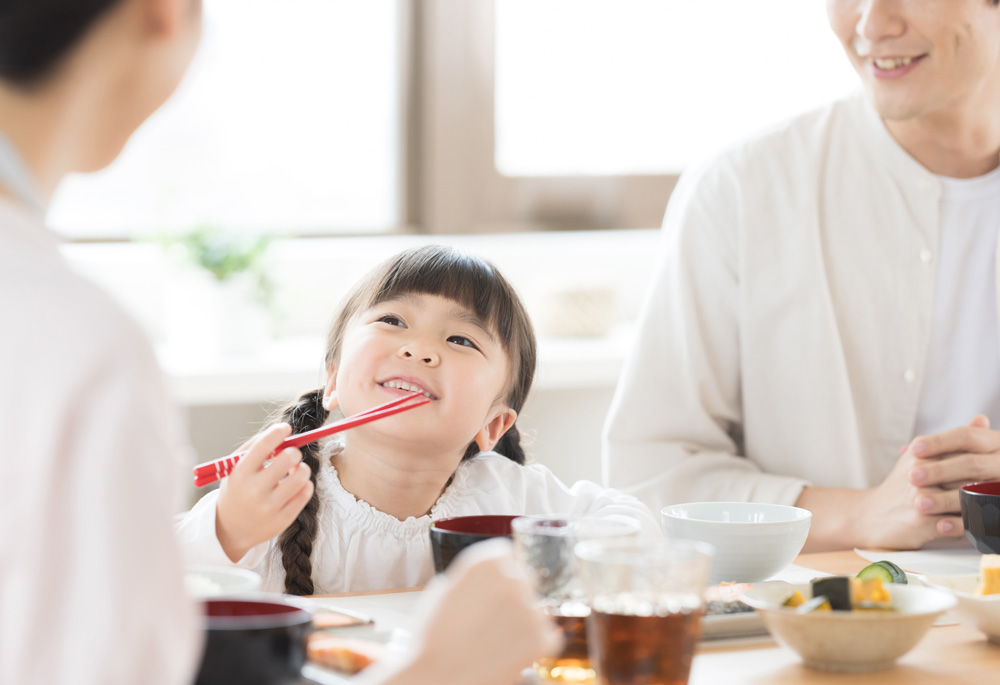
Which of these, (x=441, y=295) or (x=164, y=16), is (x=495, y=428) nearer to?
(x=441, y=295)

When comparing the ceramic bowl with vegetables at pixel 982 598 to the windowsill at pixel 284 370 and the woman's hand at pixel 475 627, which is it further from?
the windowsill at pixel 284 370

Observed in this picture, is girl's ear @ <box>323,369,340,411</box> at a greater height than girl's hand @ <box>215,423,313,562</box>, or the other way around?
girl's ear @ <box>323,369,340,411</box>

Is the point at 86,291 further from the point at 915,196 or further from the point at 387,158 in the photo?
the point at 387,158

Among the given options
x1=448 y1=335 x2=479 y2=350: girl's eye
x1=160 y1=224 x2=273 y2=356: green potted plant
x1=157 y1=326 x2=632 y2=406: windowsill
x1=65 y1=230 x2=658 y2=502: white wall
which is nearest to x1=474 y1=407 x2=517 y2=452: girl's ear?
x1=448 y1=335 x2=479 y2=350: girl's eye

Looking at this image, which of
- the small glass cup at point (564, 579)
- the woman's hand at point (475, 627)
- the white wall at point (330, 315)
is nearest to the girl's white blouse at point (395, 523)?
the small glass cup at point (564, 579)

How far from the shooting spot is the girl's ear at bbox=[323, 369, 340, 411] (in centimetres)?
141

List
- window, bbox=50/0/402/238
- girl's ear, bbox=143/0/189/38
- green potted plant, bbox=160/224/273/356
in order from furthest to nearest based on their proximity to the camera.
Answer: window, bbox=50/0/402/238 < green potted plant, bbox=160/224/273/356 < girl's ear, bbox=143/0/189/38

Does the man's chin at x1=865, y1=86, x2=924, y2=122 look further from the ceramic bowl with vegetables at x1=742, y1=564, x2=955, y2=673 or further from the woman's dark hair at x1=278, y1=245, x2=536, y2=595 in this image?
the ceramic bowl with vegetables at x1=742, y1=564, x2=955, y2=673

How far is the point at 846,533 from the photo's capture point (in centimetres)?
160

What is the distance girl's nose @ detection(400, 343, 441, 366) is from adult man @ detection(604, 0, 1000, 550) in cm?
62

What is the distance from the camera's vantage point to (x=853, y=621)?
875 mm

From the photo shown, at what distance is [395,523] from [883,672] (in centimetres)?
65

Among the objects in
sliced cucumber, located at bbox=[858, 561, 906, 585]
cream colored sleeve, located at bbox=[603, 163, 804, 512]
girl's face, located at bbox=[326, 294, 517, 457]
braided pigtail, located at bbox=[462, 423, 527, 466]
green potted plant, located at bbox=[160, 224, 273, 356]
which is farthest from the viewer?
green potted plant, located at bbox=[160, 224, 273, 356]

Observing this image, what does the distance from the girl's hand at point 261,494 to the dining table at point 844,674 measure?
12 cm
